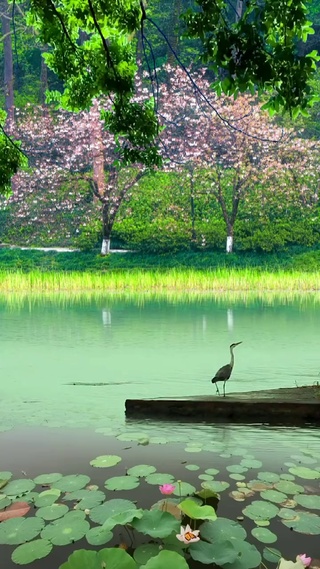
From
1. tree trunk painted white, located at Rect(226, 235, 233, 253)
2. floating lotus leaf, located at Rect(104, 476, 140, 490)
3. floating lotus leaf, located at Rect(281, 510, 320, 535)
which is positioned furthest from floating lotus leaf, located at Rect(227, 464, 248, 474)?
tree trunk painted white, located at Rect(226, 235, 233, 253)

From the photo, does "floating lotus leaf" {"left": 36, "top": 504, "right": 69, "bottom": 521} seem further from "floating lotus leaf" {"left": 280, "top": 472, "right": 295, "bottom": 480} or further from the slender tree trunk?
the slender tree trunk

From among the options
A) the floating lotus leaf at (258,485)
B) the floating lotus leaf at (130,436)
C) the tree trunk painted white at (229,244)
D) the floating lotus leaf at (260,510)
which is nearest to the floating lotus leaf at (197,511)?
the floating lotus leaf at (260,510)

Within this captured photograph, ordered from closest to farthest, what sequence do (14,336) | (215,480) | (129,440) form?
(215,480) → (129,440) → (14,336)

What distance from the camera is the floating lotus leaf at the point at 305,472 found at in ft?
11.8

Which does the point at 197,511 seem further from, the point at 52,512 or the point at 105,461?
the point at 105,461

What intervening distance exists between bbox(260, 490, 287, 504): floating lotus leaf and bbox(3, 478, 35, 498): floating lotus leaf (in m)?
1.24

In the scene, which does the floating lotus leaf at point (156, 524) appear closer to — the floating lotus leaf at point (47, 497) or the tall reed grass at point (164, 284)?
the floating lotus leaf at point (47, 497)

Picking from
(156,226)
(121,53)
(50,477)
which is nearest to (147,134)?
A: (121,53)

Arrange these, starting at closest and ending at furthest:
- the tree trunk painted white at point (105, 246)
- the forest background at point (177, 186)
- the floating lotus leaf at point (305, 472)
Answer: the floating lotus leaf at point (305, 472), the tree trunk painted white at point (105, 246), the forest background at point (177, 186)

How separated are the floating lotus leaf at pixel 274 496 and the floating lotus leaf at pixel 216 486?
219mm

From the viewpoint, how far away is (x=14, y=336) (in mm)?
10141

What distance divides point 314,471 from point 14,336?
722cm

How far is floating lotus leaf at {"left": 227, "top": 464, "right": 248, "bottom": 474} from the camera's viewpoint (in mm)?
3709

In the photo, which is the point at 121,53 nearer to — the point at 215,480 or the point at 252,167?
the point at 215,480
